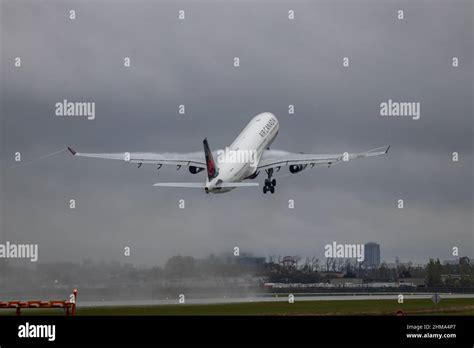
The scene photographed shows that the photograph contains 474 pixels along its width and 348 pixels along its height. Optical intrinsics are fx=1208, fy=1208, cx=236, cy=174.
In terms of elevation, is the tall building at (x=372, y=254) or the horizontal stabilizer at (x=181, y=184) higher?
the horizontal stabilizer at (x=181, y=184)

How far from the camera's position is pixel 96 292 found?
100750 millimetres

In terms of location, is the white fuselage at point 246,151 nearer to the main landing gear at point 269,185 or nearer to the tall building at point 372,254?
the main landing gear at point 269,185

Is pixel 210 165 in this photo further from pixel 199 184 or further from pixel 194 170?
pixel 194 170

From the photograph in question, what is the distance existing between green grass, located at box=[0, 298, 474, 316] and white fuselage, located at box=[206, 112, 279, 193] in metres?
22.9

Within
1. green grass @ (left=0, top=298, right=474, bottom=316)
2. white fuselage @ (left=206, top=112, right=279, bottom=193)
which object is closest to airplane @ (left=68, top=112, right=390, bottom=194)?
white fuselage @ (left=206, top=112, right=279, bottom=193)

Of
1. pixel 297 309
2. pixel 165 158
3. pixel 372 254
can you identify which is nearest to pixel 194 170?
pixel 165 158

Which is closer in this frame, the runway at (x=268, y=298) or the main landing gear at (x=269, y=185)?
the runway at (x=268, y=298)

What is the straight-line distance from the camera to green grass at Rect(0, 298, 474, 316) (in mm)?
89000

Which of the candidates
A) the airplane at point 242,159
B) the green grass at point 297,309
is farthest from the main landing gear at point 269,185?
the green grass at point 297,309

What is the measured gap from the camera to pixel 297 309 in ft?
304

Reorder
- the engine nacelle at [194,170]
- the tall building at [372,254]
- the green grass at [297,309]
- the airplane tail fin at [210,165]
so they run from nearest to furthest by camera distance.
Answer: the green grass at [297,309] → the tall building at [372,254] → the airplane tail fin at [210,165] → the engine nacelle at [194,170]

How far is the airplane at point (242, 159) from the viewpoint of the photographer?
117m

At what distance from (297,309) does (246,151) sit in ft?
127
